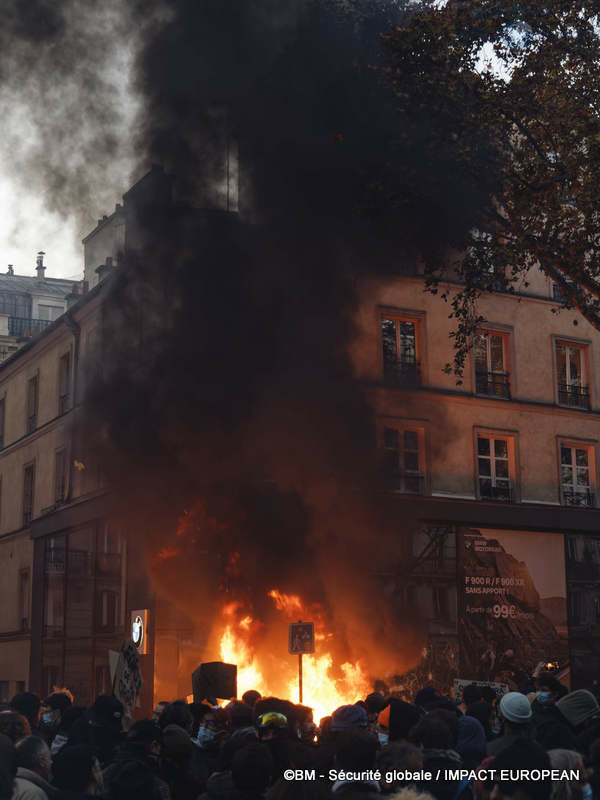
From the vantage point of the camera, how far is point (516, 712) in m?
6.45

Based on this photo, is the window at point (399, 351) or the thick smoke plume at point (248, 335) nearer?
the thick smoke plume at point (248, 335)

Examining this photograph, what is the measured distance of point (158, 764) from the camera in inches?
251

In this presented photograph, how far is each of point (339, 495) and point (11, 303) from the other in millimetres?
37807

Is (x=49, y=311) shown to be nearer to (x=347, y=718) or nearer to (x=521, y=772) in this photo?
(x=347, y=718)

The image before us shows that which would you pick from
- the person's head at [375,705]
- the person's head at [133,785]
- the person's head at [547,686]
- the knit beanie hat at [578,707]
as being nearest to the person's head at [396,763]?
the person's head at [133,785]

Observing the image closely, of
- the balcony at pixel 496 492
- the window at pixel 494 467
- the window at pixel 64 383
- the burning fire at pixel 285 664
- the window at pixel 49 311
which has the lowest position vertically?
the burning fire at pixel 285 664

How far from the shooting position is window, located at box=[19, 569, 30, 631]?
30.0 meters

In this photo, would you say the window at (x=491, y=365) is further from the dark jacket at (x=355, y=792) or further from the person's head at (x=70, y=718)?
the dark jacket at (x=355, y=792)

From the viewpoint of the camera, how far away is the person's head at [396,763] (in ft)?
16.2

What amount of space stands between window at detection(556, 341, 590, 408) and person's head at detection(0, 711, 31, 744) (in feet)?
73.7

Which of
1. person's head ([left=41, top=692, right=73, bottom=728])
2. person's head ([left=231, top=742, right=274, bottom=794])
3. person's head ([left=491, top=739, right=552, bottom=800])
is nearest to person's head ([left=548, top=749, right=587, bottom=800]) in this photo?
person's head ([left=491, top=739, right=552, bottom=800])

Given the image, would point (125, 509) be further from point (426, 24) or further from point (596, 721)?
point (596, 721)

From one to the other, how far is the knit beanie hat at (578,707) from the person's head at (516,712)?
2.08ft

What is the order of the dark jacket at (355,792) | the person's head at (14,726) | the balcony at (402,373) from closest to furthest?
the dark jacket at (355,792)
the person's head at (14,726)
the balcony at (402,373)
